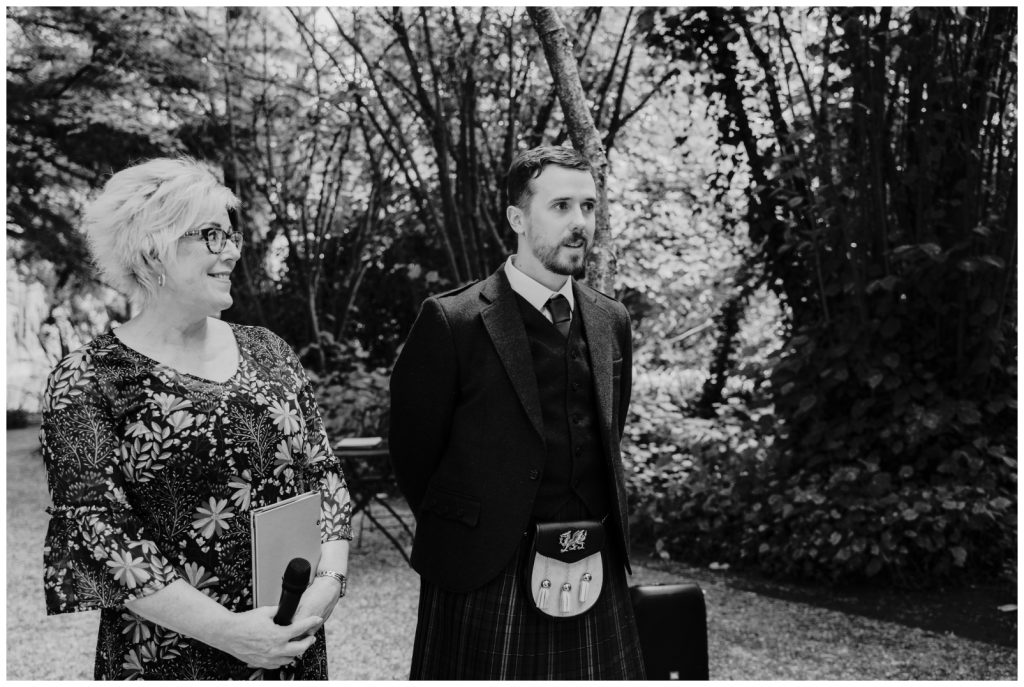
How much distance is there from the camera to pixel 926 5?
191 inches

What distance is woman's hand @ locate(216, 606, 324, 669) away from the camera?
1.60 meters

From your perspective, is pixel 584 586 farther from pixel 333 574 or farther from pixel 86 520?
pixel 86 520

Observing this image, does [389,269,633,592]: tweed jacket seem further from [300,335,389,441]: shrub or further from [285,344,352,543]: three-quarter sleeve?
[300,335,389,441]: shrub

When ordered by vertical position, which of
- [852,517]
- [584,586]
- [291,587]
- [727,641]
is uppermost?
[291,587]

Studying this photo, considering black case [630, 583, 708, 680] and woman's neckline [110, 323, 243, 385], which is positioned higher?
woman's neckline [110, 323, 243, 385]

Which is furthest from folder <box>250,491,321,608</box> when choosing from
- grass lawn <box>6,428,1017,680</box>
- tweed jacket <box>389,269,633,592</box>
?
grass lawn <box>6,428,1017,680</box>

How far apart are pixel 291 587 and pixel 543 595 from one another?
649 millimetres


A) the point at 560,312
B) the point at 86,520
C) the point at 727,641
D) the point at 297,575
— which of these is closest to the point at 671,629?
the point at 560,312

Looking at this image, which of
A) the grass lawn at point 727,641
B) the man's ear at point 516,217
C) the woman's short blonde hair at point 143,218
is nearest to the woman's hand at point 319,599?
the woman's short blonde hair at point 143,218

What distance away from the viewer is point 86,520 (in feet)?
5.20

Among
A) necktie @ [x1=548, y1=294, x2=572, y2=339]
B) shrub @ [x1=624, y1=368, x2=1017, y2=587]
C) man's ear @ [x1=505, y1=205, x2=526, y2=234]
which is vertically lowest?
shrub @ [x1=624, y1=368, x2=1017, y2=587]

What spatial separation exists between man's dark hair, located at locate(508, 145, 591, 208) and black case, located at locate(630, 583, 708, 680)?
4.30ft

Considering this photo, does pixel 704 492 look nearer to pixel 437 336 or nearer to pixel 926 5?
pixel 926 5

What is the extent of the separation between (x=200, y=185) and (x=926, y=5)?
4419mm
